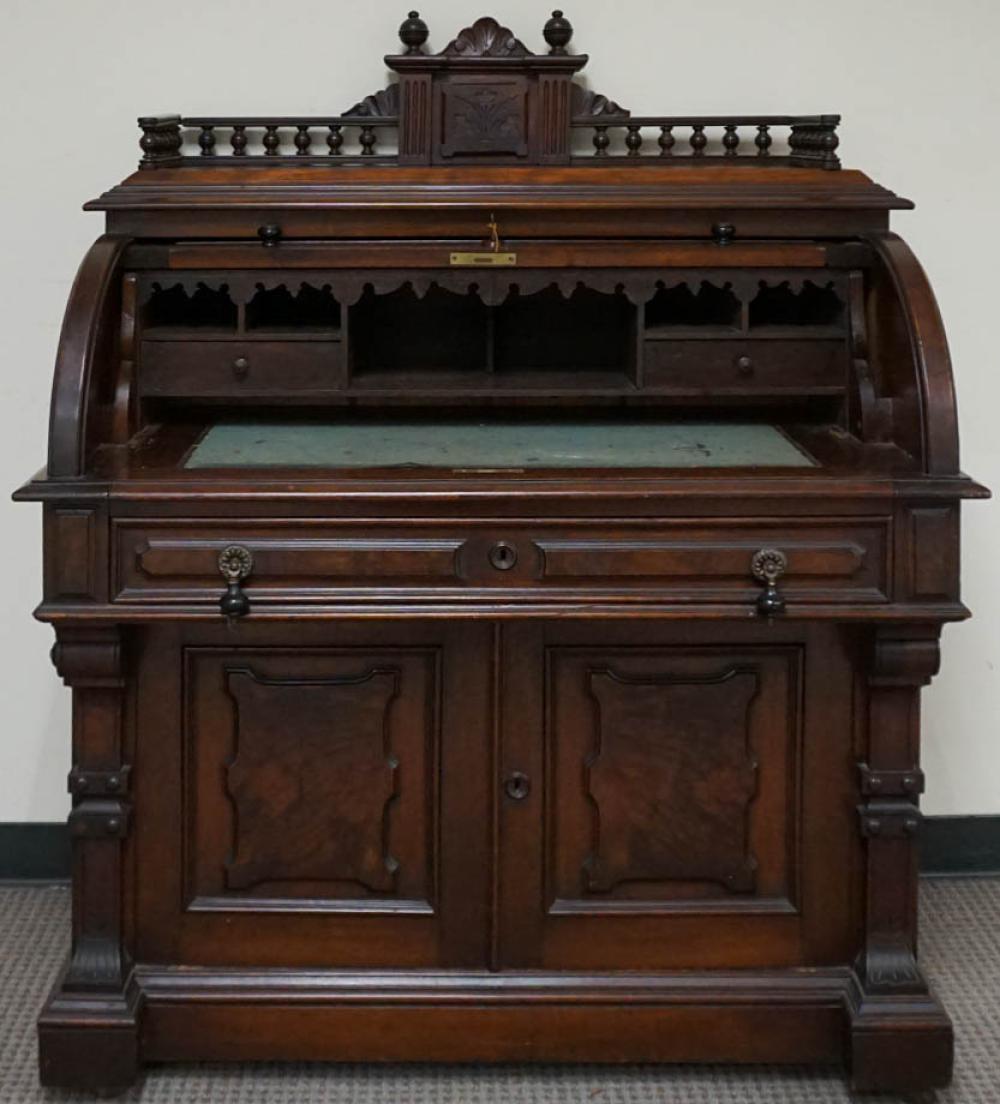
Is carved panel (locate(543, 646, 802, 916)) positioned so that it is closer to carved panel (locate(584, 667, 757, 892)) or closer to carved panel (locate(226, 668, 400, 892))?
carved panel (locate(584, 667, 757, 892))

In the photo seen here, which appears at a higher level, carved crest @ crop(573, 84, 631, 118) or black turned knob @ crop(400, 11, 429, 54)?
black turned knob @ crop(400, 11, 429, 54)

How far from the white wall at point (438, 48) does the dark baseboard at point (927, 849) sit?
676 millimetres

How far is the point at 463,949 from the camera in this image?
282 centimetres

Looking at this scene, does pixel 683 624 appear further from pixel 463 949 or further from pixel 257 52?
pixel 257 52

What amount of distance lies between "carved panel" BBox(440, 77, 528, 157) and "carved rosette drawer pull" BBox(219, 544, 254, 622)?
0.92 metres

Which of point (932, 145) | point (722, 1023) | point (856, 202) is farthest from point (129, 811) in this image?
point (932, 145)

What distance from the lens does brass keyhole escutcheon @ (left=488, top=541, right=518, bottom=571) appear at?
261 centimetres

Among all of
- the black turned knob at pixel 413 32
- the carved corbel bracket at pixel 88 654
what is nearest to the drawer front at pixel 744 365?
the black turned knob at pixel 413 32

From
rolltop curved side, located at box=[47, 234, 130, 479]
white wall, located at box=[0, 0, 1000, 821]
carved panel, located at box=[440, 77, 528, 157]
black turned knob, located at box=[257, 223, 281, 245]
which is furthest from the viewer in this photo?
white wall, located at box=[0, 0, 1000, 821]

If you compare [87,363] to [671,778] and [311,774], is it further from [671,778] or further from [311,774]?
[671,778]

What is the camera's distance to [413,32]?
10.4 feet

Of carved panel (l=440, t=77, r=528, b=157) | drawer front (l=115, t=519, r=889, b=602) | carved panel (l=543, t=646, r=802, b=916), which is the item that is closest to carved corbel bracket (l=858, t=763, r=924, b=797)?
carved panel (l=543, t=646, r=802, b=916)

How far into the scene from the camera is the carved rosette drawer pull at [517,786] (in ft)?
9.11

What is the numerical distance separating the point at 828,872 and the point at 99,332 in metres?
1.34
